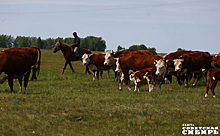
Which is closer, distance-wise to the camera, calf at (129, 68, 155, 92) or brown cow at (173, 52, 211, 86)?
calf at (129, 68, 155, 92)

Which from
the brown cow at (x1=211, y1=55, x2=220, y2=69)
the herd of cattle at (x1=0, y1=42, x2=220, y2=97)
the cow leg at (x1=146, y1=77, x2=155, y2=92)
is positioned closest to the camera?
the herd of cattle at (x1=0, y1=42, x2=220, y2=97)

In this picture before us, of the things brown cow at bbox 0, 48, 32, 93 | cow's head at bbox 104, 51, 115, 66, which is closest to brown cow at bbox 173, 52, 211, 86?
cow's head at bbox 104, 51, 115, 66

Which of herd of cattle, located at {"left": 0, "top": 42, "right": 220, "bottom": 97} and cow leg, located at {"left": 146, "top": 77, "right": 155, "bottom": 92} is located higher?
herd of cattle, located at {"left": 0, "top": 42, "right": 220, "bottom": 97}

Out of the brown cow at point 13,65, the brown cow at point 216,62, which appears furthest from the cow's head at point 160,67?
the brown cow at point 13,65

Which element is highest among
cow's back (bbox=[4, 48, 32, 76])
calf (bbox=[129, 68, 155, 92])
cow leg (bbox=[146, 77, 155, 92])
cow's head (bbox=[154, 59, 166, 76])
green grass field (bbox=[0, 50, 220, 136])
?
cow's back (bbox=[4, 48, 32, 76])

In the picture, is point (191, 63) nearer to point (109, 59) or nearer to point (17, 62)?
point (109, 59)

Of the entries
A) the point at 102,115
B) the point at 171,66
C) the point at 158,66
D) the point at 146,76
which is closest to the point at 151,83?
the point at 146,76

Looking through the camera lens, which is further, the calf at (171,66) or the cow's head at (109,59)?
the cow's head at (109,59)

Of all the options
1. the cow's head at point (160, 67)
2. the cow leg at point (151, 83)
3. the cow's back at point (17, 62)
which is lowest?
the cow leg at point (151, 83)

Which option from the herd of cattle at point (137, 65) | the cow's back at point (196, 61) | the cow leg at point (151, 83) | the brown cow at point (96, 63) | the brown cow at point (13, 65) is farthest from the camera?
the brown cow at point (96, 63)

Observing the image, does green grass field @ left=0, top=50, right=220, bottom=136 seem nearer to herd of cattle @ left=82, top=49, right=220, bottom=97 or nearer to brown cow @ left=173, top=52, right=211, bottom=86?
herd of cattle @ left=82, top=49, right=220, bottom=97

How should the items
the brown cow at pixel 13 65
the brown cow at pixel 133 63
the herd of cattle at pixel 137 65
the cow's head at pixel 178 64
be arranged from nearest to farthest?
the brown cow at pixel 13 65, the herd of cattle at pixel 137 65, the brown cow at pixel 133 63, the cow's head at pixel 178 64

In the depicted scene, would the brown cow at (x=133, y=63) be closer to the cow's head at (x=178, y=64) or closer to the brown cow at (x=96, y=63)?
the cow's head at (x=178, y=64)

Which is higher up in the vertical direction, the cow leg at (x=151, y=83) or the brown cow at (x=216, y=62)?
the brown cow at (x=216, y=62)
